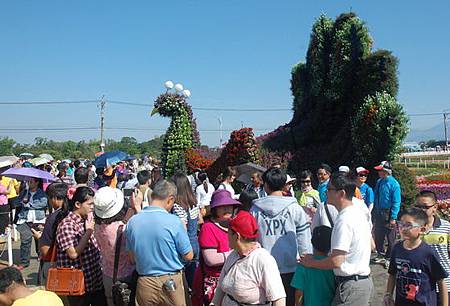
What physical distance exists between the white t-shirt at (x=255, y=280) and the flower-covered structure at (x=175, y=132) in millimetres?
12205

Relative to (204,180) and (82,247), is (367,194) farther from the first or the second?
(82,247)

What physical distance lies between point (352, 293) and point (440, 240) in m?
1.16

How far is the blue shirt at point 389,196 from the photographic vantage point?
8.03m

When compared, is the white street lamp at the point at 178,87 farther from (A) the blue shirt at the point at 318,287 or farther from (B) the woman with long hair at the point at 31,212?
(A) the blue shirt at the point at 318,287

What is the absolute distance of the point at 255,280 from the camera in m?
3.16

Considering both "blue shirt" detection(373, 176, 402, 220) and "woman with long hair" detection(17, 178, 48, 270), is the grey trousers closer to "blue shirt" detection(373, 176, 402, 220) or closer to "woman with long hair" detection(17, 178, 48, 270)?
"blue shirt" detection(373, 176, 402, 220)

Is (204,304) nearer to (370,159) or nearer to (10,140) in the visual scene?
(370,159)

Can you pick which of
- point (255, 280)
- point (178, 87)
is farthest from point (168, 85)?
point (255, 280)

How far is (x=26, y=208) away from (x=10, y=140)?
66720mm

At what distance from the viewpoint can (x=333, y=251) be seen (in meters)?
3.59

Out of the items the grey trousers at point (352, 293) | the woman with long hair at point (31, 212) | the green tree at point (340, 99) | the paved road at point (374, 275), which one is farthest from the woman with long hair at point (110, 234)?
the green tree at point (340, 99)

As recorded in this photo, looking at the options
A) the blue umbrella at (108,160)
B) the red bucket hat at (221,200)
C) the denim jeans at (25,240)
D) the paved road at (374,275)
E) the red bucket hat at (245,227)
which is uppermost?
the blue umbrella at (108,160)

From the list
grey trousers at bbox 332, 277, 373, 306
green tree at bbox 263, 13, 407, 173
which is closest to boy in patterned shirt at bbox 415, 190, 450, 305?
grey trousers at bbox 332, 277, 373, 306

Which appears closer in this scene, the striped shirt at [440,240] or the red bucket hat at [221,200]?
the striped shirt at [440,240]
